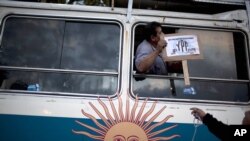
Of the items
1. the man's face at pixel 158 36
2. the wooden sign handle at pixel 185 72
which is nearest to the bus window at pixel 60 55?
the man's face at pixel 158 36

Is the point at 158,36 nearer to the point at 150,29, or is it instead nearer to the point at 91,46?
the point at 150,29

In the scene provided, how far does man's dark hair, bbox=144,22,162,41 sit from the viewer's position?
12.3 ft

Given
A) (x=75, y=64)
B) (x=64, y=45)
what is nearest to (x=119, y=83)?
(x=75, y=64)

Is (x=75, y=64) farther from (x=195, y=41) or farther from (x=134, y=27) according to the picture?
(x=195, y=41)

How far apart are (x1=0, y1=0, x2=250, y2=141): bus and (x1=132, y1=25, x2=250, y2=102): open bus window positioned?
0.01 m

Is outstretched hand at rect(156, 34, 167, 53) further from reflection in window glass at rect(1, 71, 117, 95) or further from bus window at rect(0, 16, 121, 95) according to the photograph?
reflection in window glass at rect(1, 71, 117, 95)

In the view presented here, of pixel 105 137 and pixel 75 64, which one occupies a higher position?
pixel 75 64

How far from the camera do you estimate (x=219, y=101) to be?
3.61 m

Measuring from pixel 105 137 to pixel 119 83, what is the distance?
649mm

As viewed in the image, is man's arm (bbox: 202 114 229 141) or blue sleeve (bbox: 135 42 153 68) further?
blue sleeve (bbox: 135 42 153 68)

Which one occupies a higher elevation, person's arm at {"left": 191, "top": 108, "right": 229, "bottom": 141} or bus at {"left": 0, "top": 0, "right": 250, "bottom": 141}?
bus at {"left": 0, "top": 0, "right": 250, "bottom": 141}

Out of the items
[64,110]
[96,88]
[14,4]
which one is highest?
[14,4]

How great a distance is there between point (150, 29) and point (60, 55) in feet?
3.85

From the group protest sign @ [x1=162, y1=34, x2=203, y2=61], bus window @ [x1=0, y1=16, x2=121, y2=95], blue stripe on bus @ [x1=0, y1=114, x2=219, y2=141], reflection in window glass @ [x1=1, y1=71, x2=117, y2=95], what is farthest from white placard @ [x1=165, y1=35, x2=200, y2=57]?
blue stripe on bus @ [x1=0, y1=114, x2=219, y2=141]
